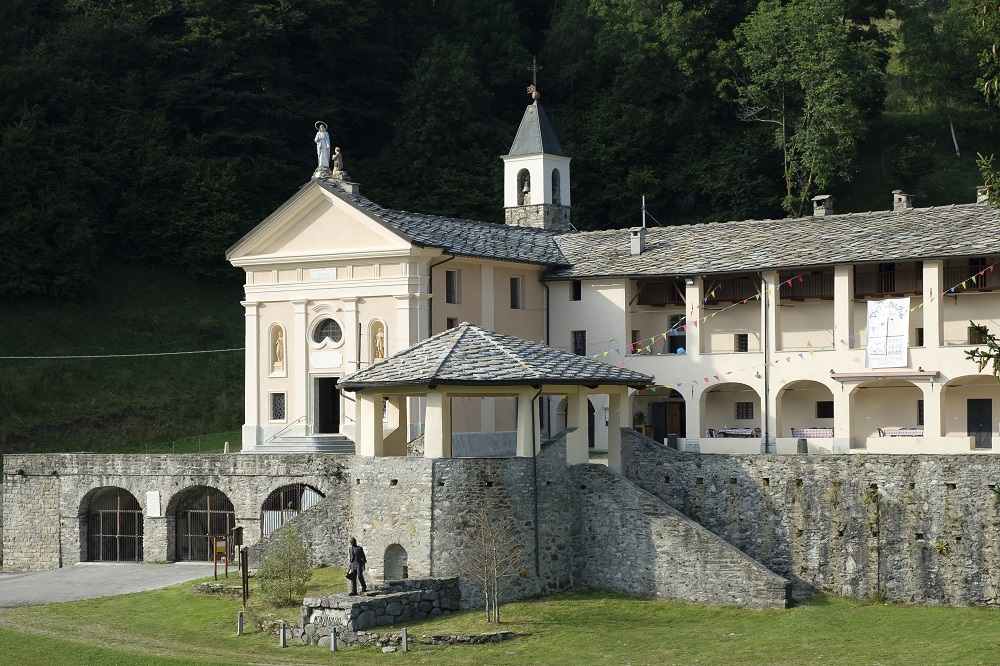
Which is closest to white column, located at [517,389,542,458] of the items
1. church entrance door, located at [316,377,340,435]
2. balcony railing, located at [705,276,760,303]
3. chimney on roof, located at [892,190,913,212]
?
balcony railing, located at [705,276,760,303]

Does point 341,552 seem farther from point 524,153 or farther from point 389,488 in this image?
point 524,153

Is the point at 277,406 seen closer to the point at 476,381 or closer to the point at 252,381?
the point at 252,381

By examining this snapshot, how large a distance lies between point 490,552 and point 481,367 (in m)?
4.47

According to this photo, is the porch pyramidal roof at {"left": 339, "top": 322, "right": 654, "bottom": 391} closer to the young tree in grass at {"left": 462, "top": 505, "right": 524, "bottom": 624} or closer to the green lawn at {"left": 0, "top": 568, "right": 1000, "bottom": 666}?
the young tree in grass at {"left": 462, "top": 505, "right": 524, "bottom": 624}

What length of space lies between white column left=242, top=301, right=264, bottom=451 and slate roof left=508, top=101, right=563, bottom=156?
13.4 metres

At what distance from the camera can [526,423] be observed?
37.9m

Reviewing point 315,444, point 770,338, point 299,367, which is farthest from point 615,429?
point 299,367

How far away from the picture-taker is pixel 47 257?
63781 millimetres

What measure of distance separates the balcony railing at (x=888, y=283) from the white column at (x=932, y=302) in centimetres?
64

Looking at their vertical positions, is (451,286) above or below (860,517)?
above

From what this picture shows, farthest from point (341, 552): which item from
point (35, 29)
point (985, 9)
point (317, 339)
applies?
point (35, 29)

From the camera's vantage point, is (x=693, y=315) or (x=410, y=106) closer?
(x=693, y=315)

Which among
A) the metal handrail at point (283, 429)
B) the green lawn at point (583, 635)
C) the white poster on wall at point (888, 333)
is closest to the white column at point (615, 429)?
the green lawn at point (583, 635)

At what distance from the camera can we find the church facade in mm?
45625
